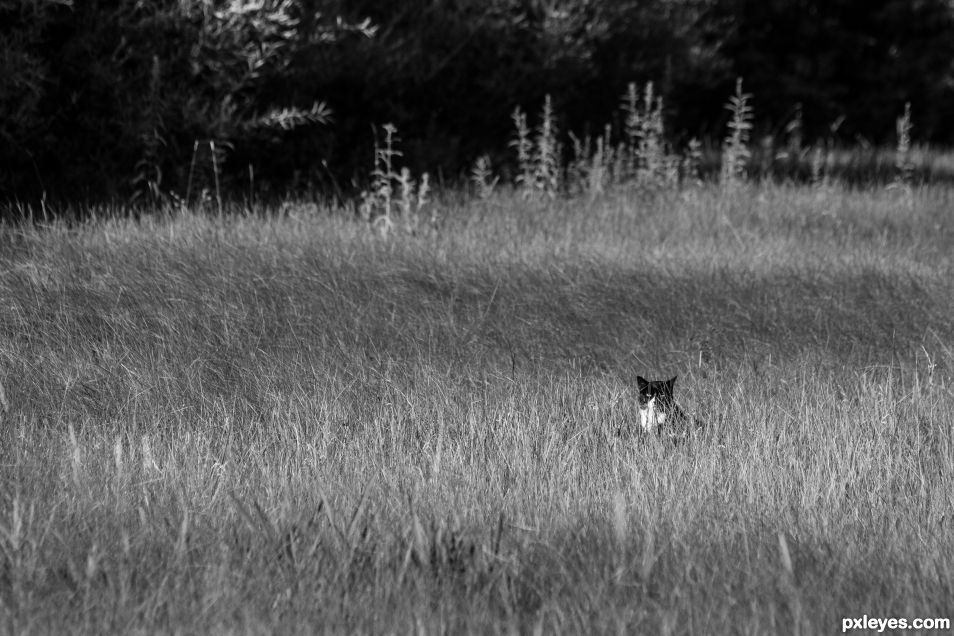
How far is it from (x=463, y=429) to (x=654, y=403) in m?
0.75

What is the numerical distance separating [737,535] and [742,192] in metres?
6.58

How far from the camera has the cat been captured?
423cm

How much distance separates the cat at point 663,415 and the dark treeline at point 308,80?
4.38 m

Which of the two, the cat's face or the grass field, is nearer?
the grass field

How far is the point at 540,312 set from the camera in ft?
19.7

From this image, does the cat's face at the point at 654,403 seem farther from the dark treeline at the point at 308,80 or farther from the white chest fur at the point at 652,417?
the dark treeline at the point at 308,80

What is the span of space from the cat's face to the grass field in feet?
0.32

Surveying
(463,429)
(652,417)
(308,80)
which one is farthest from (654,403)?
(308,80)

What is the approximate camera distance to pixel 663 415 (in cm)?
427

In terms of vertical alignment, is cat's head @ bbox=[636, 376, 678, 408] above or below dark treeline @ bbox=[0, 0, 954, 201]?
below

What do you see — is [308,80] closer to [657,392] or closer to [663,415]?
[657,392]

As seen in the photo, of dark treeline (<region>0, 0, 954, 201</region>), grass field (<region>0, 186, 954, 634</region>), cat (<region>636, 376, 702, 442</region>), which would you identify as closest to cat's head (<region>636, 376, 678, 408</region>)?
cat (<region>636, 376, 702, 442</region>)

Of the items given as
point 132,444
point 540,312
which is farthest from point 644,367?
point 132,444

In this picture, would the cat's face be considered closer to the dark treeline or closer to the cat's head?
the cat's head
